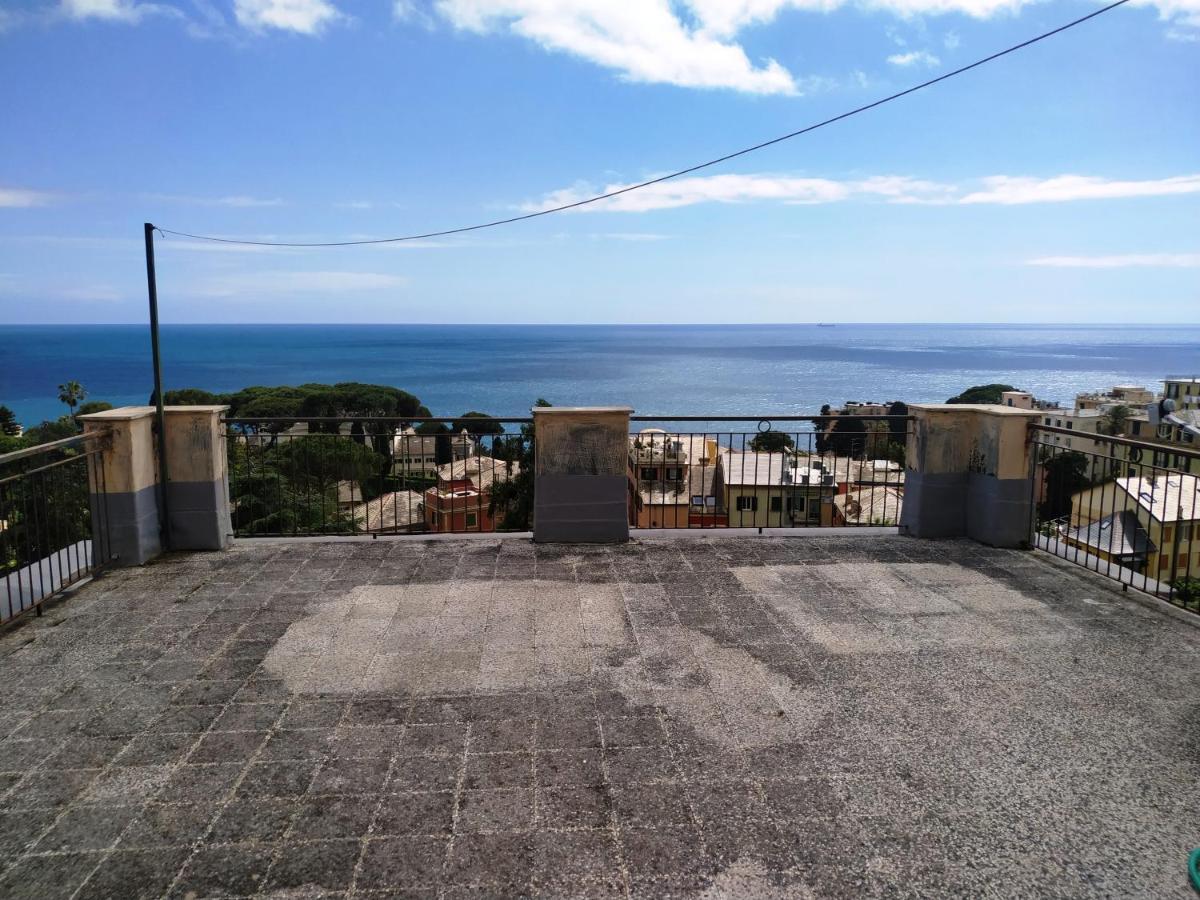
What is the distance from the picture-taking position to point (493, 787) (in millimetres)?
2969

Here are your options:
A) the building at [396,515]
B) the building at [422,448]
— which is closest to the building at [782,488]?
the building at [422,448]

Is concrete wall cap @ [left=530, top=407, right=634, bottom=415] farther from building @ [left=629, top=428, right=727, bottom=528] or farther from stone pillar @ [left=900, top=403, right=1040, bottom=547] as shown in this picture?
stone pillar @ [left=900, top=403, right=1040, bottom=547]

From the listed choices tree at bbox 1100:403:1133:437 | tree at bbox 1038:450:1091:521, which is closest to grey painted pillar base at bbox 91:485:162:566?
tree at bbox 1038:450:1091:521

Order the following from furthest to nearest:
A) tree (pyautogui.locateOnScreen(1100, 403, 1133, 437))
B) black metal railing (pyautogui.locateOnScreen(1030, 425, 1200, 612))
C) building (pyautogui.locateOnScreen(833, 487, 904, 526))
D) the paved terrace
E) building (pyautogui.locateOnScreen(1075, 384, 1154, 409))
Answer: building (pyautogui.locateOnScreen(1075, 384, 1154, 409))
tree (pyautogui.locateOnScreen(1100, 403, 1133, 437))
building (pyautogui.locateOnScreen(833, 487, 904, 526))
black metal railing (pyautogui.locateOnScreen(1030, 425, 1200, 612))
the paved terrace

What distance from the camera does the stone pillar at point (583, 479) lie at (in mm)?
6418

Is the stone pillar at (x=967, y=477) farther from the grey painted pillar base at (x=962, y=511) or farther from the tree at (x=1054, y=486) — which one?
the tree at (x=1054, y=486)

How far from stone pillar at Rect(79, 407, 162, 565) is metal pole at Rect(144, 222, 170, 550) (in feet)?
0.52

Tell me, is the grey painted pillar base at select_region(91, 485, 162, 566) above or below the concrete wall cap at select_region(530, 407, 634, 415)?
below

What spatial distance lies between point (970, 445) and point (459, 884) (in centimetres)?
589

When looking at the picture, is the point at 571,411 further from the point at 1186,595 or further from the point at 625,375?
the point at 625,375

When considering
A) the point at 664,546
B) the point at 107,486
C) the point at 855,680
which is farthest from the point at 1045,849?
the point at 107,486

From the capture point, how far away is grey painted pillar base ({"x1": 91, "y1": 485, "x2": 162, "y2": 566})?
572 cm

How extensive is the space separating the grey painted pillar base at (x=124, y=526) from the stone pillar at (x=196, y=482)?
1.03 feet

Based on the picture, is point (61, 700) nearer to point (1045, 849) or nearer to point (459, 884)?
point (459, 884)
